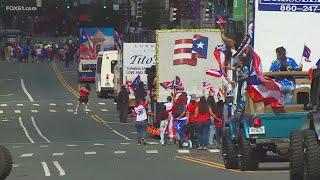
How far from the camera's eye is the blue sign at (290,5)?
872 inches

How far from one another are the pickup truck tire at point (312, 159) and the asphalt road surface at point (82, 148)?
414cm

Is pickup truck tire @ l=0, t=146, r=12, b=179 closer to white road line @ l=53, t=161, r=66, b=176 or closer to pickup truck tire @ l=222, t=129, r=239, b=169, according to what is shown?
white road line @ l=53, t=161, r=66, b=176

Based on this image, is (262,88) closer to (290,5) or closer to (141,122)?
(290,5)

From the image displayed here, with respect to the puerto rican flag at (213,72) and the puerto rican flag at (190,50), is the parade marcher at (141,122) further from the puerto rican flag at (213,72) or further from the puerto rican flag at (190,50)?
the puerto rican flag at (213,72)

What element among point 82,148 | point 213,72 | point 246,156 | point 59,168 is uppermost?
point 213,72

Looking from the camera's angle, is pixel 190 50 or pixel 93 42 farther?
pixel 93 42

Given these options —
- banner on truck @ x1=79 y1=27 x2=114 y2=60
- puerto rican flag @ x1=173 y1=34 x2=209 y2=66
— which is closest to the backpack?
puerto rican flag @ x1=173 y1=34 x2=209 y2=66

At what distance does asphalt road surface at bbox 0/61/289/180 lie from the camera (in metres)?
19.4

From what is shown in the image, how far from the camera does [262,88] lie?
18.3 metres

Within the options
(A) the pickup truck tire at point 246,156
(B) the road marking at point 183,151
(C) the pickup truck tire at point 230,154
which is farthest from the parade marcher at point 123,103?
(A) the pickup truck tire at point 246,156

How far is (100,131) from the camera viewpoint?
36.2 metres

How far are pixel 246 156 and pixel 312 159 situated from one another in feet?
18.3

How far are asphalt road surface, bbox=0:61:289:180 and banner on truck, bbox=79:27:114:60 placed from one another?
5082 millimetres

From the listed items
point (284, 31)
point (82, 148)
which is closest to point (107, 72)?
point (82, 148)
